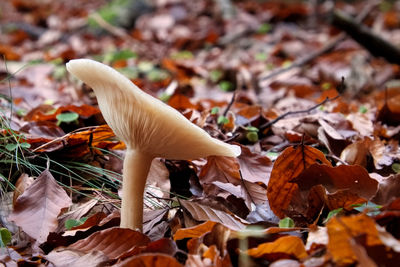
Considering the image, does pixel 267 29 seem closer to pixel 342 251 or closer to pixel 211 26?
pixel 211 26

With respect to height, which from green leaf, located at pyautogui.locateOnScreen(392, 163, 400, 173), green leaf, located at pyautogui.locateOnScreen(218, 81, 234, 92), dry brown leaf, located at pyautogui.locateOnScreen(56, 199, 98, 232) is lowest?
green leaf, located at pyautogui.locateOnScreen(218, 81, 234, 92)

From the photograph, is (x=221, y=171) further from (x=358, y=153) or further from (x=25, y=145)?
(x=25, y=145)

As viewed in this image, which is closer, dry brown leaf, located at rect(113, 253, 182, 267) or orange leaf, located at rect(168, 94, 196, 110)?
dry brown leaf, located at rect(113, 253, 182, 267)

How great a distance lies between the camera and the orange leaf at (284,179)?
1.29m

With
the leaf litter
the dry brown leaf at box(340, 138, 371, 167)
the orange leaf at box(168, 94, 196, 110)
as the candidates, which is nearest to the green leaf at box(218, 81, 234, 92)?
the leaf litter

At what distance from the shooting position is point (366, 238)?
85 centimetres

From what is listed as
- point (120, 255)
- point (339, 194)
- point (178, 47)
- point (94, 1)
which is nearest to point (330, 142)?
point (339, 194)

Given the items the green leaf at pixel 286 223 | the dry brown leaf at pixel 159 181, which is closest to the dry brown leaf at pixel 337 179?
the green leaf at pixel 286 223

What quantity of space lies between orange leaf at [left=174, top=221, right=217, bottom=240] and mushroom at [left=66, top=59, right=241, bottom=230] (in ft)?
0.53

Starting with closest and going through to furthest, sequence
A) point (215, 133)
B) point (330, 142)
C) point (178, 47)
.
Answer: point (330, 142) → point (215, 133) → point (178, 47)

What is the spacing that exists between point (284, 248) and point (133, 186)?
0.47 meters

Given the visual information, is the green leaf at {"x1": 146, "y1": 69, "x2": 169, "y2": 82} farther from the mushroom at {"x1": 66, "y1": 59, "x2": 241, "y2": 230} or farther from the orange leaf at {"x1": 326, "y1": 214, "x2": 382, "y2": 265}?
the orange leaf at {"x1": 326, "y1": 214, "x2": 382, "y2": 265}

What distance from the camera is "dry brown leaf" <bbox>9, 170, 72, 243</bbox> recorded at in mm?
1229

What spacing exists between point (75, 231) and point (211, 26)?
621 cm
